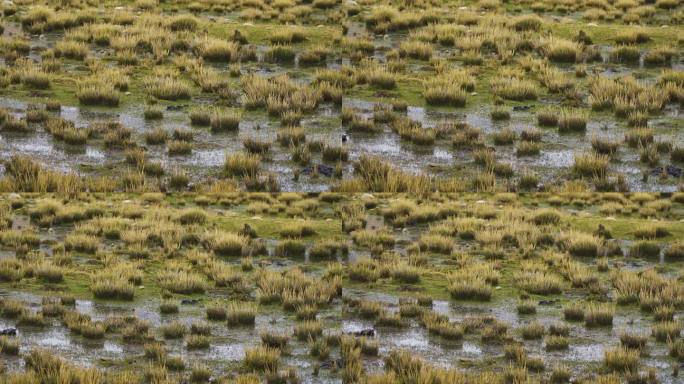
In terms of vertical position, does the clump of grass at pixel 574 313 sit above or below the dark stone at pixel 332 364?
above

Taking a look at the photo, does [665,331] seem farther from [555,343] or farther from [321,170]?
[321,170]

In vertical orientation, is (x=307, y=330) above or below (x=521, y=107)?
below

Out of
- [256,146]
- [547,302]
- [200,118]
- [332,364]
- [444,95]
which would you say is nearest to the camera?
[256,146]

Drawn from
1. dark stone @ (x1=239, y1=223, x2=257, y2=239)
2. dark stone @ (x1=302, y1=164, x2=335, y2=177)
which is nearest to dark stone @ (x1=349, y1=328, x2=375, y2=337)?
dark stone @ (x1=302, y1=164, x2=335, y2=177)

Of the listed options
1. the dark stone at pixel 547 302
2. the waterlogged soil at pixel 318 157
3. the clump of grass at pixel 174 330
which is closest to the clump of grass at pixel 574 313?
the dark stone at pixel 547 302

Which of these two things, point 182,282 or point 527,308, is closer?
point 527,308

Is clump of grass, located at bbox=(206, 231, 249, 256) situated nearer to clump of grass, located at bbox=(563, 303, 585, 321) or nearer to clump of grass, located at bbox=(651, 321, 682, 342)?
clump of grass, located at bbox=(563, 303, 585, 321)

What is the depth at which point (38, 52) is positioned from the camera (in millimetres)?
18922

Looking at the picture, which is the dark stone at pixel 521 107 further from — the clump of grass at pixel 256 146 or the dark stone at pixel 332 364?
the dark stone at pixel 332 364

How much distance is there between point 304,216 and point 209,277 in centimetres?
188

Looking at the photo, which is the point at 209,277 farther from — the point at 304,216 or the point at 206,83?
the point at 206,83

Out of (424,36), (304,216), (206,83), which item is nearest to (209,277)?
(304,216)

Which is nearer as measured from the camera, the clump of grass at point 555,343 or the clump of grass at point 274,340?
the clump of grass at point 274,340

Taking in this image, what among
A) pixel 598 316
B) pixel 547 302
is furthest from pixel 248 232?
pixel 598 316
